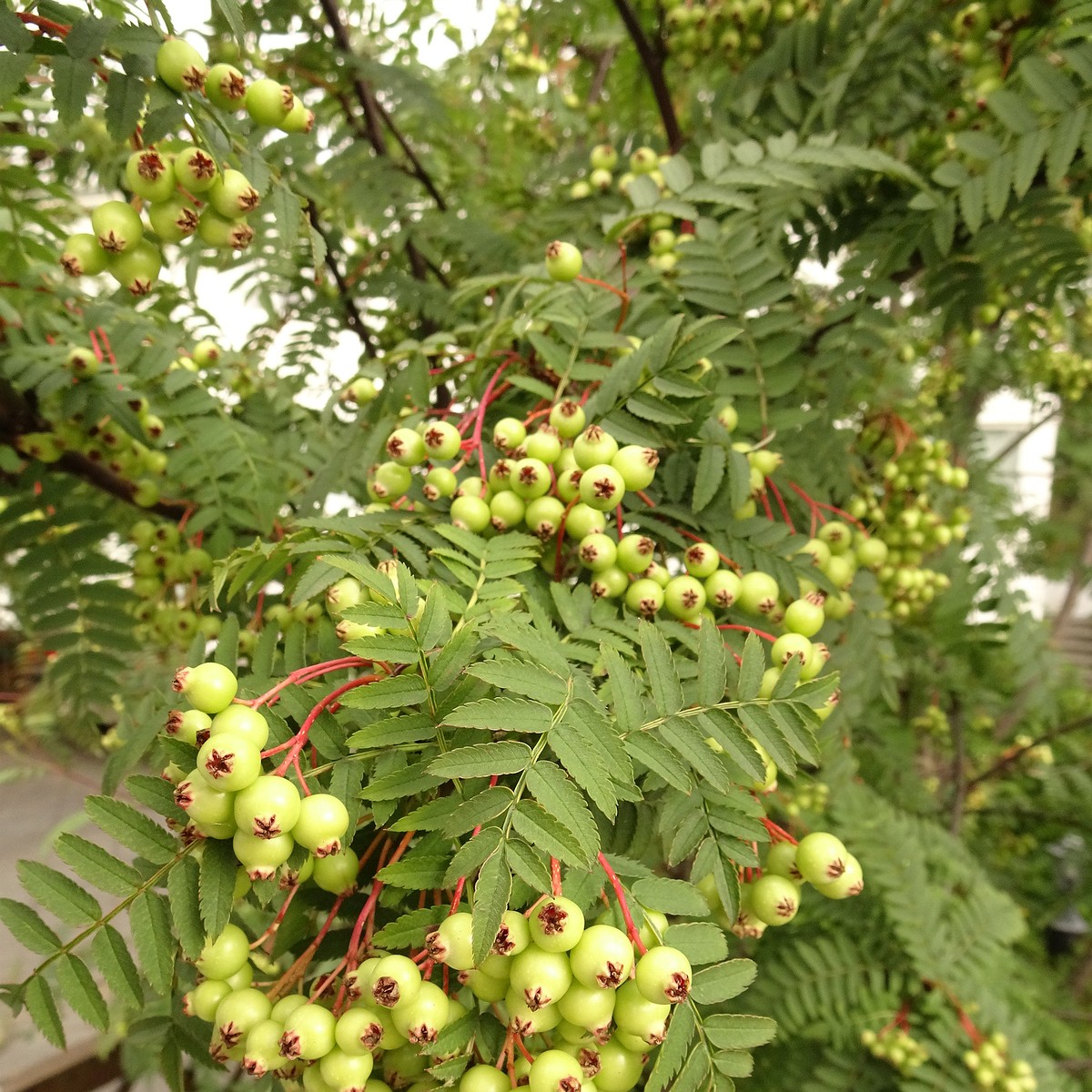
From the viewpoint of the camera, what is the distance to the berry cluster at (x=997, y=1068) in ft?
4.31

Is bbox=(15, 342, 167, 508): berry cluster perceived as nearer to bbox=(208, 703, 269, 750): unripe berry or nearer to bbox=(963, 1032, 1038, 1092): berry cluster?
bbox=(208, 703, 269, 750): unripe berry

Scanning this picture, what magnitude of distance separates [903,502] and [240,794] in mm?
1395

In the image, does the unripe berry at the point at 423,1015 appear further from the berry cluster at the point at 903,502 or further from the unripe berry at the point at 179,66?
the berry cluster at the point at 903,502

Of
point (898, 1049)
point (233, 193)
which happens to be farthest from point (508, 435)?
point (898, 1049)

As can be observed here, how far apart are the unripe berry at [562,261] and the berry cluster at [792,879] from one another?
0.68 meters

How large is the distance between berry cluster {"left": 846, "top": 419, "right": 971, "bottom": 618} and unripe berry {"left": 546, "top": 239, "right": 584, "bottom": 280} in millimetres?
830

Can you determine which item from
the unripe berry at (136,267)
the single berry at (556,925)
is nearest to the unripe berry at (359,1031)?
the single berry at (556,925)

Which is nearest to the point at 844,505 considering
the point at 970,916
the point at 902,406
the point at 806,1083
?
the point at 902,406

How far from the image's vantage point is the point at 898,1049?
1359 mm

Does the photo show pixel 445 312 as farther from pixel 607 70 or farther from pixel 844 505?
pixel 607 70

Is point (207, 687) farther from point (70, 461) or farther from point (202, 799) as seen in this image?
point (70, 461)

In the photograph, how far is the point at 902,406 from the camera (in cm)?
174

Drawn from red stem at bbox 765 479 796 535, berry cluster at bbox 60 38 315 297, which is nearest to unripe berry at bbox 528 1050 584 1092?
red stem at bbox 765 479 796 535

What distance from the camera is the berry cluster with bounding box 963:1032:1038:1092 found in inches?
51.7
